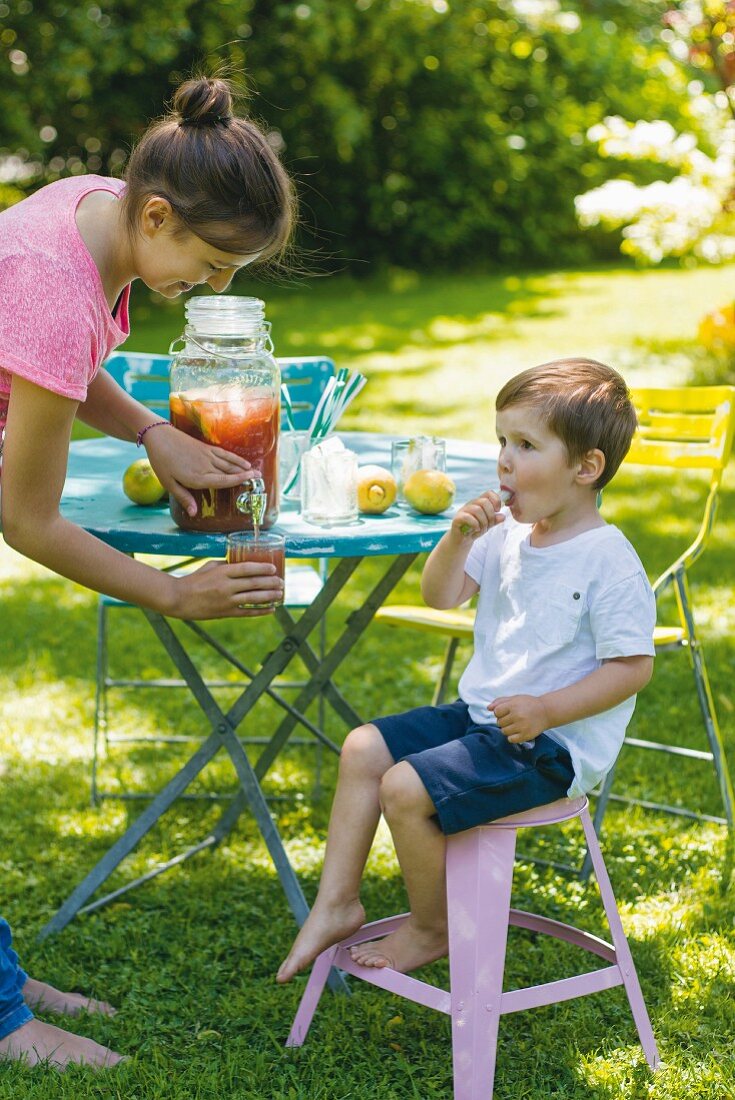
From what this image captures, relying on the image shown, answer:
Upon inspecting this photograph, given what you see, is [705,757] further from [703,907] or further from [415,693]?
[415,693]

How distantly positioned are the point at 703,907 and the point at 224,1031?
3.81 feet

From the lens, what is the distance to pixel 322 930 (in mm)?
2420

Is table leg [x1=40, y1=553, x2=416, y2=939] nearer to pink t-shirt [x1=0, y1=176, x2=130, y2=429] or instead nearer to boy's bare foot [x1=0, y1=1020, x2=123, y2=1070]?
boy's bare foot [x1=0, y1=1020, x2=123, y2=1070]

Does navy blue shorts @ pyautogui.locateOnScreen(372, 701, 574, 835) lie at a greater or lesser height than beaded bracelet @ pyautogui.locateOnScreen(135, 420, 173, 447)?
lesser

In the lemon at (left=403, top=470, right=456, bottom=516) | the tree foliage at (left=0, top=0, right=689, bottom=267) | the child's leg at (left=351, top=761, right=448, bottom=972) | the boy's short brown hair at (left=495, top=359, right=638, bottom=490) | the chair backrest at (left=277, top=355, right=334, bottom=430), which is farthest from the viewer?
the tree foliage at (left=0, top=0, right=689, bottom=267)

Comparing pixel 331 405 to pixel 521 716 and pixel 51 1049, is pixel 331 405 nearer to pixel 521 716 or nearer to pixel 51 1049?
pixel 521 716

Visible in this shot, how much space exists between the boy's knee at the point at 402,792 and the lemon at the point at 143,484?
0.81 m

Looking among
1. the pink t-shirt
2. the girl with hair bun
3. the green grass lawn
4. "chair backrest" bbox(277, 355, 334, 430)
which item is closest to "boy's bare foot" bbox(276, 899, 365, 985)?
the green grass lawn

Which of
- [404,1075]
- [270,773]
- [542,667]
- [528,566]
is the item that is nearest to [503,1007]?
[404,1075]

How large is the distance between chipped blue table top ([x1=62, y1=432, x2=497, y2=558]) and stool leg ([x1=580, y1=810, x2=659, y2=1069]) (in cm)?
64

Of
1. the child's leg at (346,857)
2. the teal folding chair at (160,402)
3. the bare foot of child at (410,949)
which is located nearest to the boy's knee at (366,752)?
the child's leg at (346,857)

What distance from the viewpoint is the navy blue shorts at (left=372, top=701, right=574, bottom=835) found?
2307 millimetres

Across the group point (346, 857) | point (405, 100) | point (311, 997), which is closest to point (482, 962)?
point (346, 857)

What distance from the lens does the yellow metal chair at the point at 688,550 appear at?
3.32m
